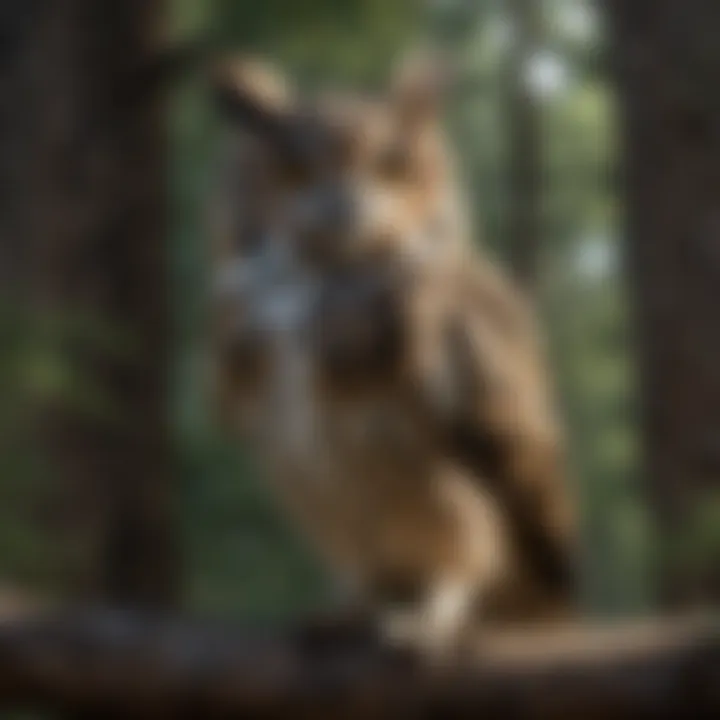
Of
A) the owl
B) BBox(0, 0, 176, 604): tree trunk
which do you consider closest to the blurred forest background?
BBox(0, 0, 176, 604): tree trunk

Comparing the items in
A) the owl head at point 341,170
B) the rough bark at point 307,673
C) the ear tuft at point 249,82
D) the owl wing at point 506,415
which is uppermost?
the ear tuft at point 249,82

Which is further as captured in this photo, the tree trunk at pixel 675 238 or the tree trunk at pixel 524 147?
the tree trunk at pixel 524 147

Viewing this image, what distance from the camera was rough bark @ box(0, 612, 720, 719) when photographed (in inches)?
47.3

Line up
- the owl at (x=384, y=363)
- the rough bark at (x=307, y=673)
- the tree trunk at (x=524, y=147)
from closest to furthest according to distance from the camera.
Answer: the rough bark at (x=307, y=673) → the owl at (x=384, y=363) → the tree trunk at (x=524, y=147)

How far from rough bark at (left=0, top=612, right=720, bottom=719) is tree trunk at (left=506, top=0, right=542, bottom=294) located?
0.69 metres

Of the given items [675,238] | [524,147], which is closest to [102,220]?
[524,147]

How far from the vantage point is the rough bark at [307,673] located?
3.94ft

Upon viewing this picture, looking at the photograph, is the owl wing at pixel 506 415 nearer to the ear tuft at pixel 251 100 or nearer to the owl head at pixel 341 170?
the owl head at pixel 341 170

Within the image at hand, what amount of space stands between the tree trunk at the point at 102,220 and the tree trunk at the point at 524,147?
451mm

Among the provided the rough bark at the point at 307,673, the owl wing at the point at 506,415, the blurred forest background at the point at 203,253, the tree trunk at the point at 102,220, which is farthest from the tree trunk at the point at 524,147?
the rough bark at the point at 307,673

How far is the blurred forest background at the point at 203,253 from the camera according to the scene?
1633 mm

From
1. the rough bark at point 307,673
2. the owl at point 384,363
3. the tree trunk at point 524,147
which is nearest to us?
the rough bark at point 307,673

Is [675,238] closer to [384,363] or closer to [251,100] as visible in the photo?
[384,363]

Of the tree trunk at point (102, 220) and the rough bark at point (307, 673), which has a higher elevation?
the tree trunk at point (102, 220)
